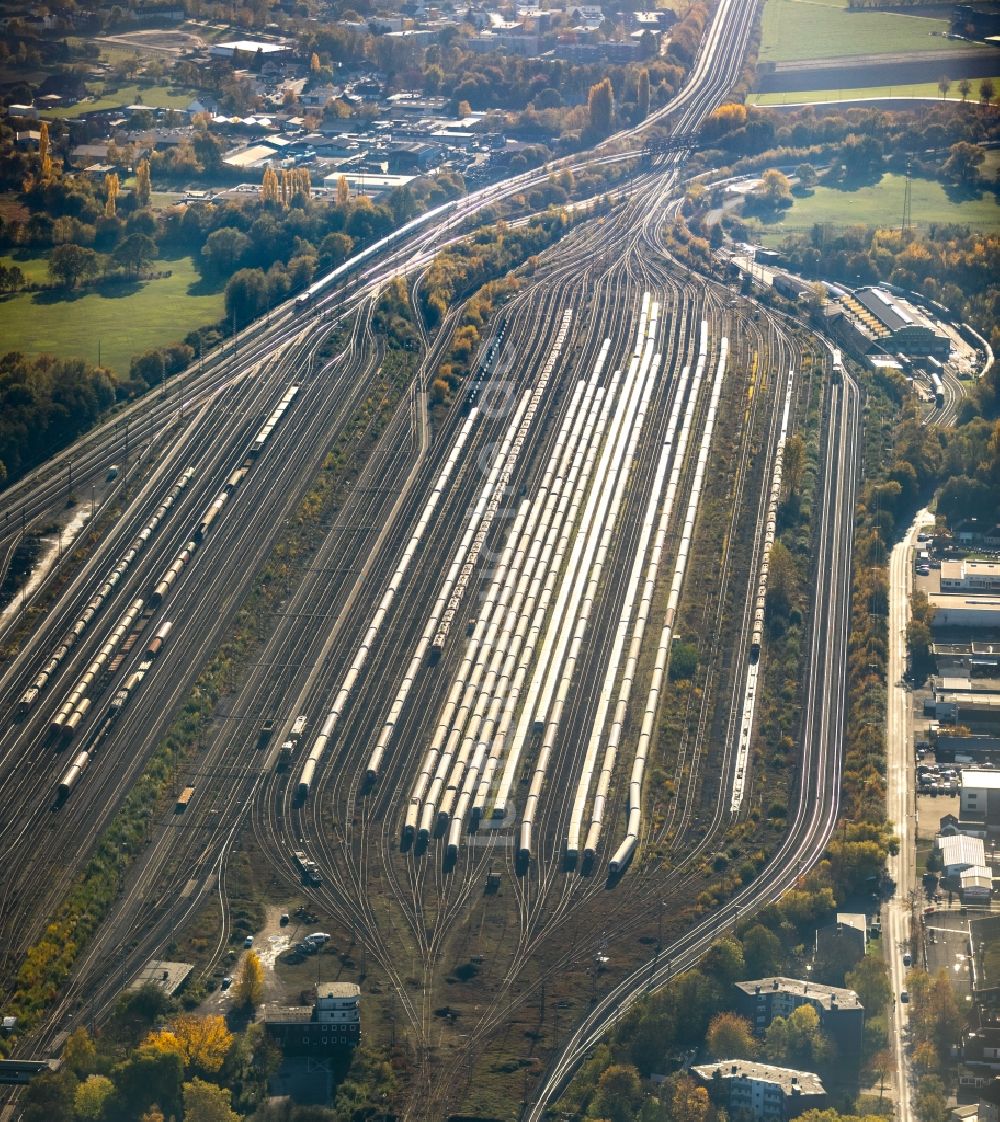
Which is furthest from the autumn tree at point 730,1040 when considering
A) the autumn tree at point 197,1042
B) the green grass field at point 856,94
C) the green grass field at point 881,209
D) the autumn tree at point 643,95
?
the autumn tree at point 643,95

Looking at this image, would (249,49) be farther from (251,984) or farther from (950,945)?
(950,945)

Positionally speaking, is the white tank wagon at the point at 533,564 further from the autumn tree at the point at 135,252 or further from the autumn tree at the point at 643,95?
the autumn tree at the point at 643,95

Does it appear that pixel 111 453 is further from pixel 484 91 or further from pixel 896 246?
pixel 484 91

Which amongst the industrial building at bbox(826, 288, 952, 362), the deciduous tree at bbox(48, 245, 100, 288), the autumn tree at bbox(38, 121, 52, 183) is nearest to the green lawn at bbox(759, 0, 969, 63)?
the industrial building at bbox(826, 288, 952, 362)

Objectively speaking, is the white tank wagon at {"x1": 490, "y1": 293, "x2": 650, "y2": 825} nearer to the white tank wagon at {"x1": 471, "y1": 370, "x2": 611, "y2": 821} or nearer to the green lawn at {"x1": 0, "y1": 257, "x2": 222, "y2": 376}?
the white tank wagon at {"x1": 471, "y1": 370, "x2": 611, "y2": 821}

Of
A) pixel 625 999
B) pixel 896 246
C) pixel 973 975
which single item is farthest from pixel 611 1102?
pixel 896 246
